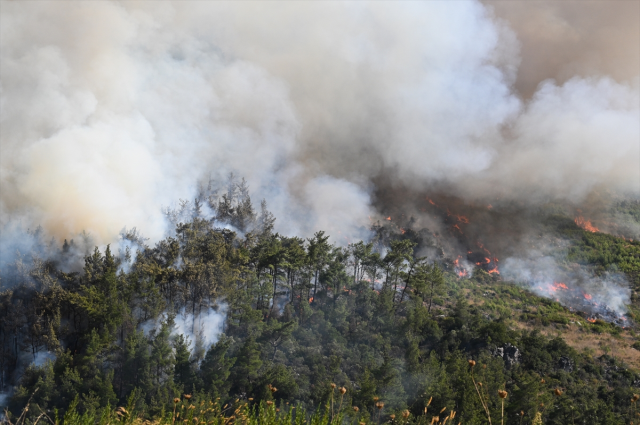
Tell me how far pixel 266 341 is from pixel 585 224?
73459 mm

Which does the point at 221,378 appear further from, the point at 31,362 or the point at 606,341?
the point at 606,341

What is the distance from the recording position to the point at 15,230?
52.0m

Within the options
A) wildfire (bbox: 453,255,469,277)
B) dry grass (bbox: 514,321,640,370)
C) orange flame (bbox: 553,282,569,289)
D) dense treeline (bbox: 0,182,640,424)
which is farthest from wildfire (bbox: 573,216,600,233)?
dense treeline (bbox: 0,182,640,424)

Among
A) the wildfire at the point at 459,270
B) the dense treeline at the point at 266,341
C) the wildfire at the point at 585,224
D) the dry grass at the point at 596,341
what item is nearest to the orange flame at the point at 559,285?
the wildfire at the point at 459,270

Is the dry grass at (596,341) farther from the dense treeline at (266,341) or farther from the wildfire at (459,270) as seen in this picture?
the wildfire at (459,270)

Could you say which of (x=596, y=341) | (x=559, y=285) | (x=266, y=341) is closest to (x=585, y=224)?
(x=559, y=285)

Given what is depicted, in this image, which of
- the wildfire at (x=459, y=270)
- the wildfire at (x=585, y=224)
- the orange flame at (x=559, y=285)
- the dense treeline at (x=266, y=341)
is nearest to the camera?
the dense treeline at (x=266, y=341)

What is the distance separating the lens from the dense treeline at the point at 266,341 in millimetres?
32031

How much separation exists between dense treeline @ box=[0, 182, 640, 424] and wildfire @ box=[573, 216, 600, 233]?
4140cm

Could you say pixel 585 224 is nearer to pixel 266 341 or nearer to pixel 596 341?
pixel 596 341

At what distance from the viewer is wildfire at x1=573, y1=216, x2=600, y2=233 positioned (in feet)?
272

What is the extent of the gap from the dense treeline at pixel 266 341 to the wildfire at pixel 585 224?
Answer: 41.4 metres

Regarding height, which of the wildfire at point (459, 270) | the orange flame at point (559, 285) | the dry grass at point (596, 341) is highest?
the wildfire at point (459, 270)

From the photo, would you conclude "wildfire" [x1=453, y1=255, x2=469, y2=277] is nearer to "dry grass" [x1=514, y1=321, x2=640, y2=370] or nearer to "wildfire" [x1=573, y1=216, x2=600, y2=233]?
"dry grass" [x1=514, y1=321, x2=640, y2=370]
